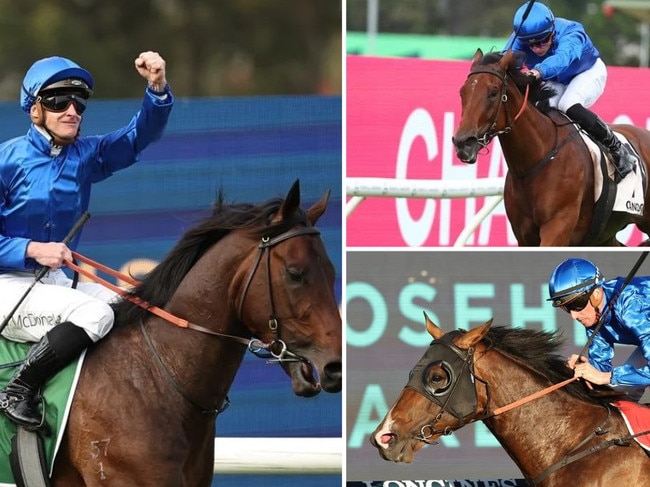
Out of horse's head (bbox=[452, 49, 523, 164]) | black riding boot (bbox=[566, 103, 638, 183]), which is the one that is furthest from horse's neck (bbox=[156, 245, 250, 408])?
black riding boot (bbox=[566, 103, 638, 183])

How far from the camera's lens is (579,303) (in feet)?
15.5

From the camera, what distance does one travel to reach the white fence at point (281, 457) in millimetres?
5965

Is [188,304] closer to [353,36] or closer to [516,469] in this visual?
[516,469]

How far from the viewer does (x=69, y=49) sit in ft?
72.1

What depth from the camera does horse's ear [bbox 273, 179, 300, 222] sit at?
171 inches

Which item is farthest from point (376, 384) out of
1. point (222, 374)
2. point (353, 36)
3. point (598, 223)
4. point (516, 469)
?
point (353, 36)

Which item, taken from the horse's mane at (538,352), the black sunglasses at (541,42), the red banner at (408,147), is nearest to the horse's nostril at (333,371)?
the horse's mane at (538,352)

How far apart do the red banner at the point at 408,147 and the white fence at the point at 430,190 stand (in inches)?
12.7

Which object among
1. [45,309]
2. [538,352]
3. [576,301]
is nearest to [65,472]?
→ [45,309]

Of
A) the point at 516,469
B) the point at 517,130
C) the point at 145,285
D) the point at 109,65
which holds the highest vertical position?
the point at 145,285

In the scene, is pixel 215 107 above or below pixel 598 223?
above

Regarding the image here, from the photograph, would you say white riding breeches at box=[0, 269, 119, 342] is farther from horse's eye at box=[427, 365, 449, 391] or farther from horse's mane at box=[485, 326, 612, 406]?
horse's mane at box=[485, 326, 612, 406]

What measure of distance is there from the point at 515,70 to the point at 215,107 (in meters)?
1.48

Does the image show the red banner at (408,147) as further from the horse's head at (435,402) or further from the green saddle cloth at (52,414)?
the green saddle cloth at (52,414)
